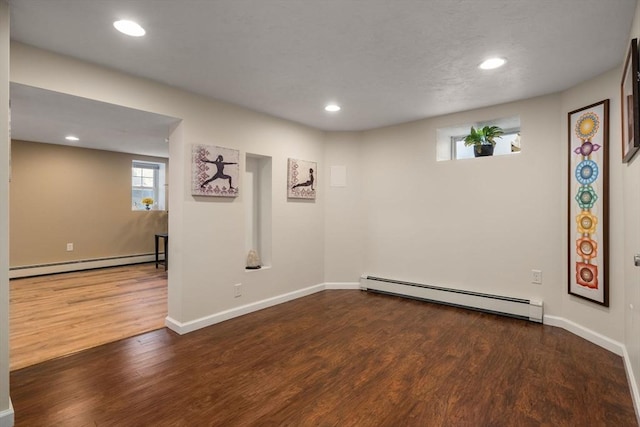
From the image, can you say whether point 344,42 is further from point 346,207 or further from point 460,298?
point 460,298

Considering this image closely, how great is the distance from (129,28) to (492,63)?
2598 mm

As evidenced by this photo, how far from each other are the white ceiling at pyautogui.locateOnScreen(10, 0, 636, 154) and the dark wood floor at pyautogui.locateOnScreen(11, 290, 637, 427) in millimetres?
2320

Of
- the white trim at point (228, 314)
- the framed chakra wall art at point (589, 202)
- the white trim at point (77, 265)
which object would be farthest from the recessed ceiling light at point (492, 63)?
the white trim at point (77, 265)


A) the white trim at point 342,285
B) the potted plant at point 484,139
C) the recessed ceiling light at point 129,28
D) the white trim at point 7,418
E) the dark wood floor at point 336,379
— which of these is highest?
the recessed ceiling light at point 129,28

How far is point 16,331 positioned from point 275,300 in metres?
2.52

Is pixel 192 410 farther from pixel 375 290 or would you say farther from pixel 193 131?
pixel 375 290

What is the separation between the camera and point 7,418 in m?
1.72

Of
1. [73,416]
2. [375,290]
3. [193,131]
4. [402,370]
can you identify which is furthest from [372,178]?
[73,416]

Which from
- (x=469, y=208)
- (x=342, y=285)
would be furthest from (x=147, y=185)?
(x=469, y=208)

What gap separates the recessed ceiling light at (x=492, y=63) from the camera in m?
2.42

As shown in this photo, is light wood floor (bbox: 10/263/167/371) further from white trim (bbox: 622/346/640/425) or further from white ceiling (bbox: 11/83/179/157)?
white trim (bbox: 622/346/640/425)

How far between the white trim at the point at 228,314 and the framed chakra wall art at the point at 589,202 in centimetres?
300

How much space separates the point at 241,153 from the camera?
3.54 meters

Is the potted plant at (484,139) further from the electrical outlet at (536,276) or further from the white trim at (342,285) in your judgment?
the white trim at (342,285)
